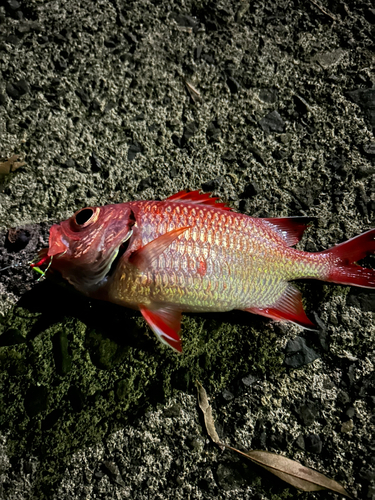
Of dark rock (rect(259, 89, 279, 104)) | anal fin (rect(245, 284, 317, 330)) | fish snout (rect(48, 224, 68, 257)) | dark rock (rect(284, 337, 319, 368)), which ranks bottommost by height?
dark rock (rect(284, 337, 319, 368))

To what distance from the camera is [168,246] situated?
79.5 inches

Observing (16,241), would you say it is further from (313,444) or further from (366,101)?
(366,101)

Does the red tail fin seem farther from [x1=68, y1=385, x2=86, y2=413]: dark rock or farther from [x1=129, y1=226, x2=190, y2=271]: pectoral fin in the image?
[x1=68, y1=385, x2=86, y2=413]: dark rock

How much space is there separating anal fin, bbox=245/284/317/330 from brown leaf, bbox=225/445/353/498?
83 centimetres

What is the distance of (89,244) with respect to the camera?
2.06 m

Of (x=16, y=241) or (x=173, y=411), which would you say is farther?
(x=16, y=241)

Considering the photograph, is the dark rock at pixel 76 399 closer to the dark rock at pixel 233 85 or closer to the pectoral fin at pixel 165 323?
the pectoral fin at pixel 165 323

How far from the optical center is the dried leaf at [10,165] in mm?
2580

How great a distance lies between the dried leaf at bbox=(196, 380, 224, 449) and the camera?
2328 mm

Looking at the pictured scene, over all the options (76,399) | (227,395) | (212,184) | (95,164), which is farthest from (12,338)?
(212,184)

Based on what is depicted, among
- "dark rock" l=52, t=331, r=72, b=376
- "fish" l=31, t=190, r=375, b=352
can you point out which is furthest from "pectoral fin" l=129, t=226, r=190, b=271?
"dark rock" l=52, t=331, r=72, b=376

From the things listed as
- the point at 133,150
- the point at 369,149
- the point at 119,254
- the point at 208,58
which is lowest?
the point at 119,254

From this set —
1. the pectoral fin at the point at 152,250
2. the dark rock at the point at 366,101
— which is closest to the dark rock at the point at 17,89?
the pectoral fin at the point at 152,250

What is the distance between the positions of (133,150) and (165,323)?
4.14 ft
